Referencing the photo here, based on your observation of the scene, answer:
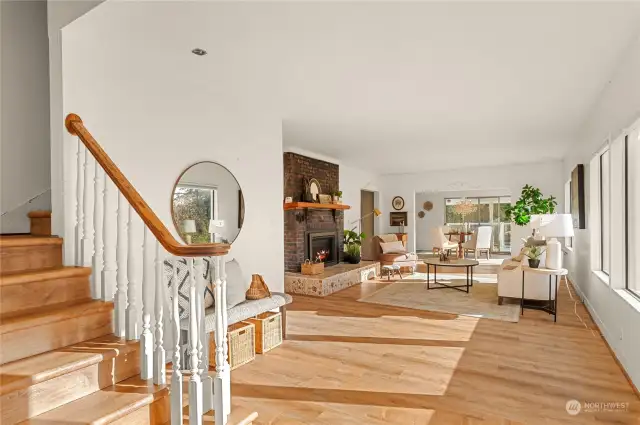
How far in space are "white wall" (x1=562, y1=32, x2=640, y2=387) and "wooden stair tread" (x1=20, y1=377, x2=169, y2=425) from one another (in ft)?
10.5

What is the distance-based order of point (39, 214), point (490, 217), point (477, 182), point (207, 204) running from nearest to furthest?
1. point (39, 214)
2. point (207, 204)
3. point (477, 182)
4. point (490, 217)

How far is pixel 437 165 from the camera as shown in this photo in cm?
955

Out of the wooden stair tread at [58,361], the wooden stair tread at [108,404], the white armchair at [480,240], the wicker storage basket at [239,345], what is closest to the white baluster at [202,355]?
the wooden stair tread at [108,404]

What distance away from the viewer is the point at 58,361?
6.05 feet

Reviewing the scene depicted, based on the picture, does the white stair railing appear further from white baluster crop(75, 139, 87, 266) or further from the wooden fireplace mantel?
the wooden fireplace mantel

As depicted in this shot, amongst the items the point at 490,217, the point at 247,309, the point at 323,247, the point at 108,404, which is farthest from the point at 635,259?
the point at 490,217

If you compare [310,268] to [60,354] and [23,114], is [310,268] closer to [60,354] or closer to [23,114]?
[23,114]

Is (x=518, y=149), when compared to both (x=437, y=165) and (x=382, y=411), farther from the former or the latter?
(x=382, y=411)

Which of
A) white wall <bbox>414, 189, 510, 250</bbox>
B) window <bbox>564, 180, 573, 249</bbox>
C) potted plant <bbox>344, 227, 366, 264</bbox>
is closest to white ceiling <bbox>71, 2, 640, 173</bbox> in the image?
window <bbox>564, 180, 573, 249</bbox>

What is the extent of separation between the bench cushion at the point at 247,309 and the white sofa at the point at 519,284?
10.4 feet

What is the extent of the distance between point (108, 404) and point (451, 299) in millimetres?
5002

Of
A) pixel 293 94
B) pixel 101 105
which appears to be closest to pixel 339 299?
pixel 293 94

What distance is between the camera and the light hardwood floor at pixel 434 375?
2480mm

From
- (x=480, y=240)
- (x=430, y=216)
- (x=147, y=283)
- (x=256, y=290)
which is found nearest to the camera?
(x=147, y=283)
